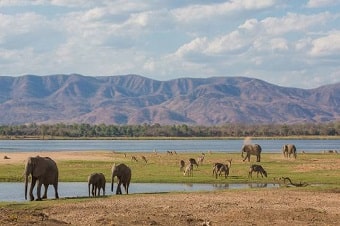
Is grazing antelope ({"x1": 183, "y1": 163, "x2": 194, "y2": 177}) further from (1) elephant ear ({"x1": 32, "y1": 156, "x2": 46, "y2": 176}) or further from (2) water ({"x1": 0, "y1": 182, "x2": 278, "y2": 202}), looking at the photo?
(1) elephant ear ({"x1": 32, "y1": 156, "x2": 46, "y2": 176})

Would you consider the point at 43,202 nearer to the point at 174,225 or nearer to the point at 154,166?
the point at 174,225

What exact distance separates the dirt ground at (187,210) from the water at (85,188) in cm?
537

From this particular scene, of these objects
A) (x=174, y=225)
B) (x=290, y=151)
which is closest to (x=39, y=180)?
(x=174, y=225)

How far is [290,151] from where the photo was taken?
241 feet

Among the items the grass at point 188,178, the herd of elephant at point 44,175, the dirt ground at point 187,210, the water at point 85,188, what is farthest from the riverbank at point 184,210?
the grass at point 188,178

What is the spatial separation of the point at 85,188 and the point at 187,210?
15046 mm

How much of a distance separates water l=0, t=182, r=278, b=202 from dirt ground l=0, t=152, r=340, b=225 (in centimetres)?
537

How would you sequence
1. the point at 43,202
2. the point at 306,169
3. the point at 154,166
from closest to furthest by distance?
the point at 43,202 → the point at 306,169 → the point at 154,166

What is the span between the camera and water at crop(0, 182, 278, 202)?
119 feet

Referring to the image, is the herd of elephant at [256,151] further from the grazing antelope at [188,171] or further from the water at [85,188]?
the grazing antelope at [188,171]

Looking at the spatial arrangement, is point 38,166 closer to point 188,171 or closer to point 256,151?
point 188,171

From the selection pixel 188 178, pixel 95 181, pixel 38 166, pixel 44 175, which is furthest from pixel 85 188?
pixel 188 178

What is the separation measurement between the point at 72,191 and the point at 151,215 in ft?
46.0

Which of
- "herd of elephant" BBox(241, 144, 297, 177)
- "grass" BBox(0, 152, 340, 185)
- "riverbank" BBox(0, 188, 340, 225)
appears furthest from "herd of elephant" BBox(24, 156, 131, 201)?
"herd of elephant" BBox(241, 144, 297, 177)
